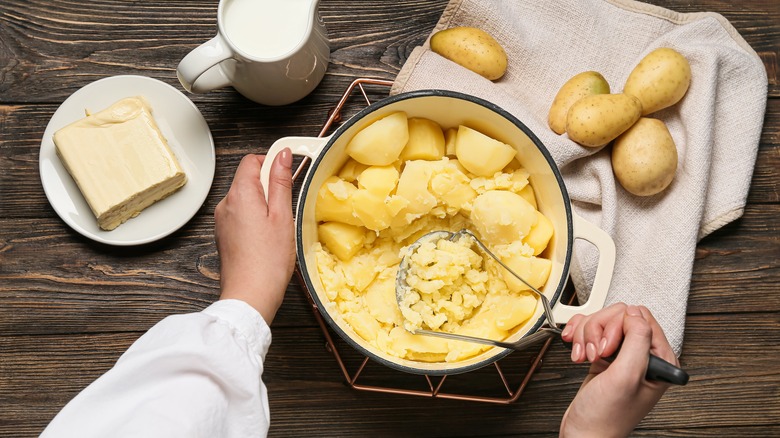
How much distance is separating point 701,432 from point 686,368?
0.12m

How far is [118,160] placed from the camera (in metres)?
0.97

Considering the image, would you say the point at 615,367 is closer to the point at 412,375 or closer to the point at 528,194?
the point at 528,194

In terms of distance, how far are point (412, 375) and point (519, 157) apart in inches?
15.8

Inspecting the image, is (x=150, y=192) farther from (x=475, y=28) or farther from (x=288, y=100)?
(x=475, y=28)

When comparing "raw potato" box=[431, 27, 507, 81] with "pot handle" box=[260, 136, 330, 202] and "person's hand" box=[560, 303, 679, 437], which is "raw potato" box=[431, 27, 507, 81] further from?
"person's hand" box=[560, 303, 679, 437]

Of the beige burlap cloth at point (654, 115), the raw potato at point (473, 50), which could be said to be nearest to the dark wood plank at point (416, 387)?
the beige burlap cloth at point (654, 115)

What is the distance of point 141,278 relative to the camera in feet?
3.38

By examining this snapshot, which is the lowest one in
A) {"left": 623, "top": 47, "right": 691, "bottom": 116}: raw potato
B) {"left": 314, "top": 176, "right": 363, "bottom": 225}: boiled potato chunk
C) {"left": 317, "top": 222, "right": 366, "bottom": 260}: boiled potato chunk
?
{"left": 317, "top": 222, "right": 366, "bottom": 260}: boiled potato chunk

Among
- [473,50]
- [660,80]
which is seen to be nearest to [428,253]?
[473,50]

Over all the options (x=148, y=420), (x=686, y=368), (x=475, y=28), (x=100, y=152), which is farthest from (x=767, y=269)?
(x=100, y=152)

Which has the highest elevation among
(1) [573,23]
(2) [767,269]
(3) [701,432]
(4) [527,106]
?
(1) [573,23]

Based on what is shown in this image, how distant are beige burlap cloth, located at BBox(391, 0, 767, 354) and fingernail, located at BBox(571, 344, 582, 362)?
0.78ft

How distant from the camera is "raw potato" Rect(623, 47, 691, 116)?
957mm

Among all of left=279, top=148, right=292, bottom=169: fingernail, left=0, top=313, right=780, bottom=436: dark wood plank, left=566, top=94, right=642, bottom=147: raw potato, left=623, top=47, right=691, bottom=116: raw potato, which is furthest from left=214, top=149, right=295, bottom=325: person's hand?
left=623, top=47, right=691, bottom=116: raw potato
